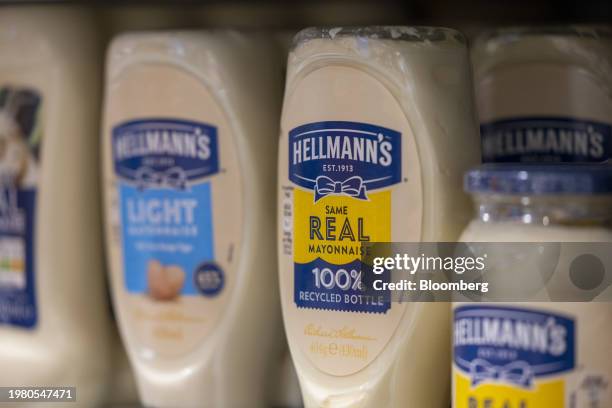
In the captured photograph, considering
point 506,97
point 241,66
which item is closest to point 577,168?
point 506,97

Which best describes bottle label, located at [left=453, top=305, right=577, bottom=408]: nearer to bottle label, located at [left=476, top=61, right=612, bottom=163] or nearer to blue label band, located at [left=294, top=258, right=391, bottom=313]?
blue label band, located at [left=294, top=258, right=391, bottom=313]

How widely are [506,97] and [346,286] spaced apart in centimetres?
29

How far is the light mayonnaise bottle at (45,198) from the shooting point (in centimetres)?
111

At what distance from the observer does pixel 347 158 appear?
876 mm

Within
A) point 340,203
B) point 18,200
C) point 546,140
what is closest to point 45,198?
point 18,200

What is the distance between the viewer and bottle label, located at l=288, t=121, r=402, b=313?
87 centimetres

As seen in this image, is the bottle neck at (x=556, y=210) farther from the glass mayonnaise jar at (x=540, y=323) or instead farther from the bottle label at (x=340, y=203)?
the bottle label at (x=340, y=203)

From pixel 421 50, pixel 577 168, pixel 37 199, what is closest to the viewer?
pixel 577 168

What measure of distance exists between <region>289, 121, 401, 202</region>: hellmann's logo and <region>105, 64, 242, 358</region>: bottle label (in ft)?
0.41

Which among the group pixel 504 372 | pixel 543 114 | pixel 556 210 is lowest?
pixel 504 372

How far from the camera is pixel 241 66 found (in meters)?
1.02

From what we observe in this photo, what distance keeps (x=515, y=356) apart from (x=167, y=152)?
435 millimetres

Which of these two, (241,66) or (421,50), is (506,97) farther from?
(241,66)

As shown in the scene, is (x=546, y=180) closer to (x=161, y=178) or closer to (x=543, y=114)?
(x=543, y=114)
